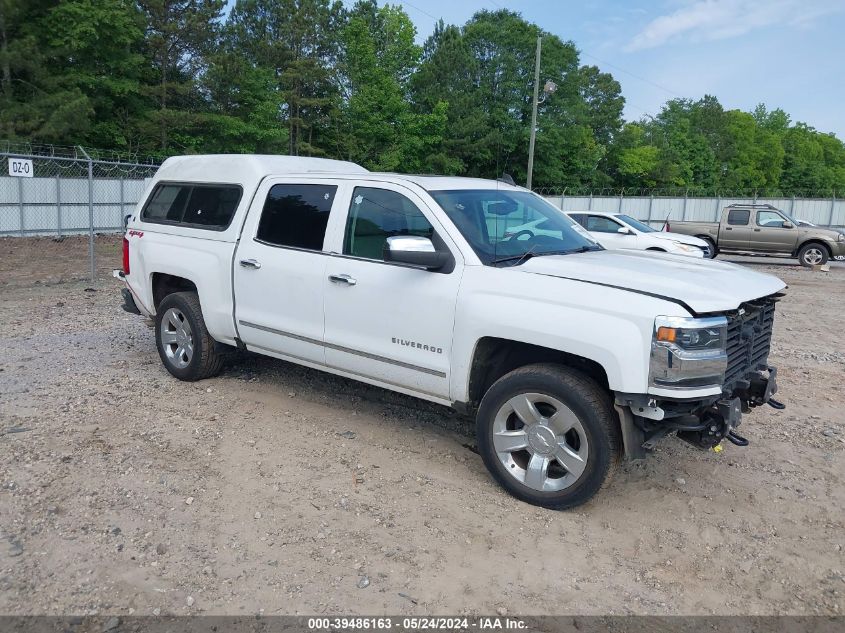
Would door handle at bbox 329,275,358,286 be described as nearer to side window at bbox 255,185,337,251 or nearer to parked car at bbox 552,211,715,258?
side window at bbox 255,185,337,251

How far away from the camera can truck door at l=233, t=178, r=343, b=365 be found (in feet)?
16.9

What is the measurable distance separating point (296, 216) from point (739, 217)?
18.2 meters

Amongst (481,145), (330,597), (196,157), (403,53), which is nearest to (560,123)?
(481,145)

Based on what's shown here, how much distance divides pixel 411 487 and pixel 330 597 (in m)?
1.24

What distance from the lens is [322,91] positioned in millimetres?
43750

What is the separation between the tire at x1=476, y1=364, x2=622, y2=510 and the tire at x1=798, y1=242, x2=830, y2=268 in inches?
738

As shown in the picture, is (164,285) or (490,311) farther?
(164,285)

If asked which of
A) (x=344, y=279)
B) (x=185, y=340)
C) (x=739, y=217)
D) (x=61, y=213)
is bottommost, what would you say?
(x=185, y=340)

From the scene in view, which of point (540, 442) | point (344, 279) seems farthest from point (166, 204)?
point (540, 442)

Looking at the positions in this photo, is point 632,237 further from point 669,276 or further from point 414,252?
point 414,252

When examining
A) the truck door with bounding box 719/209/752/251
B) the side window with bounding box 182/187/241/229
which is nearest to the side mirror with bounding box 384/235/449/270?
the side window with bounding box 182/187/241/229

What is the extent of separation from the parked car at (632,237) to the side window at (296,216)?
10718mm

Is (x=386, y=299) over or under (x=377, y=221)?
under

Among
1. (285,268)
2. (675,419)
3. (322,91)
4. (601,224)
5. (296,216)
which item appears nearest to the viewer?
(675,419)
